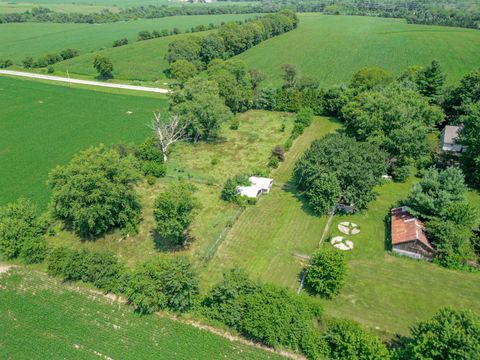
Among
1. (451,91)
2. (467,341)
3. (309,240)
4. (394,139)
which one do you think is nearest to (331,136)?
(394,139)

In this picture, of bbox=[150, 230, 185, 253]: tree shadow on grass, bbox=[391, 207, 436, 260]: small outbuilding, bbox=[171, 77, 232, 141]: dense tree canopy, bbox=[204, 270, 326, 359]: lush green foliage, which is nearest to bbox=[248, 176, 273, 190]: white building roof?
bbox=[150, 230, 185, 253]: tree shadow on grass

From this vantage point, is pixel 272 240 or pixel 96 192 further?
pixel 272 240

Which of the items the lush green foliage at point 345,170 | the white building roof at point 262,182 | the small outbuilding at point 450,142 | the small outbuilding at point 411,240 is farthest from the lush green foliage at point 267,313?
the small outbuilding at point 450,142

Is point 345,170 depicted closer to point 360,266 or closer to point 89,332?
point 360,266

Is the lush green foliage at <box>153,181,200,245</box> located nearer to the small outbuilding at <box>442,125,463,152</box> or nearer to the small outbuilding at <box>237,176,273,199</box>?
the small outbuilding at <box>237,176,273,199</box>

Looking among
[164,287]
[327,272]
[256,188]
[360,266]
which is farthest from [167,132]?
[327,272]

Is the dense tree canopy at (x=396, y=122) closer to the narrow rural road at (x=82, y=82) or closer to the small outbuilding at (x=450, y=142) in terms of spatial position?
the small outbuilding at (x=450, y=142)
